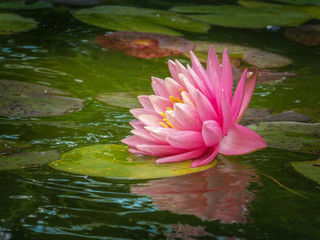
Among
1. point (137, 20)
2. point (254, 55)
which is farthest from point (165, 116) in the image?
point (137, 20)

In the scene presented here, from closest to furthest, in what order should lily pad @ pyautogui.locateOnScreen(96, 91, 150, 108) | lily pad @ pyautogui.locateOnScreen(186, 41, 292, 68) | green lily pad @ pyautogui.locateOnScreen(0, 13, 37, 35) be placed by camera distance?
lily pad @ pyautogui.locateOnScreen(96, 91, 150, 108) < lily pad @ pyautogui.locateOnScreen(186, 41, 292, 68) < green lily pad @ pyautogui.locateOnScreen(0, 13, 37, 35)

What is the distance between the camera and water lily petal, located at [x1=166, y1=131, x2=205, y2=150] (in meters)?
1.21

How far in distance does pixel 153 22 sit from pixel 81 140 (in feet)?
5.96

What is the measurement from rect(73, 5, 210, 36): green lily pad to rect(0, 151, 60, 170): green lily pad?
5.63 ft

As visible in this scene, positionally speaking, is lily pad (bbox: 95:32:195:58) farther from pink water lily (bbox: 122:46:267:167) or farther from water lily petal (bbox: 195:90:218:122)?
water lily petal (bbox: 195:90:218:122)

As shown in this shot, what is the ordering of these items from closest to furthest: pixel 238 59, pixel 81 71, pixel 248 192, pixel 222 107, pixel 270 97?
pixel 248 192 < pixel 222 107 < pixel 270 97 < pixel 81 71 < pixel 238 59

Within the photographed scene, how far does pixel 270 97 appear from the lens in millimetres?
1972

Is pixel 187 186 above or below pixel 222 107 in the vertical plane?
below

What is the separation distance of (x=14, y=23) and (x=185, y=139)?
210cm

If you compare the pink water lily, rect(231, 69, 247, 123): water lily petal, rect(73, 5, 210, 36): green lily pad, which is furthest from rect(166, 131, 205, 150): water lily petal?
rect(73, 5, 210, 36): green lily pad

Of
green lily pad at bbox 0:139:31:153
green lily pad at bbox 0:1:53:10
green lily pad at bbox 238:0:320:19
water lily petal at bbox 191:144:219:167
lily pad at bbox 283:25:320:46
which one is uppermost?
green lily pad at bbox 0:1:53:10

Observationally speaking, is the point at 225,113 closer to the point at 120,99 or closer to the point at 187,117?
the point at 187,117

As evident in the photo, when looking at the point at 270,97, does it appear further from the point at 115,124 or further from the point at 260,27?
the point at 260,27

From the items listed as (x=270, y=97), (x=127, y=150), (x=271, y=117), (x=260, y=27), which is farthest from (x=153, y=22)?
(x=127, y=150)
